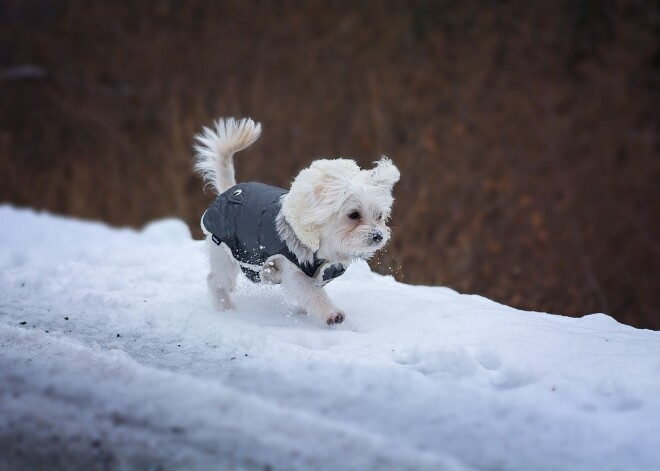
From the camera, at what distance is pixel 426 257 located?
387 inches

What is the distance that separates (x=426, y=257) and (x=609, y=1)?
17.5 feet

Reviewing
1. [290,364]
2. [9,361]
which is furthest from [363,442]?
[9,361]

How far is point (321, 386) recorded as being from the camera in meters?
3.38

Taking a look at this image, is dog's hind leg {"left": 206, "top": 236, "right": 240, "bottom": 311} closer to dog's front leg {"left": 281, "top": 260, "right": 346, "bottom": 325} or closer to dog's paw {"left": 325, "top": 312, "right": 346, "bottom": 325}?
dog's front leg {"left": 281, "top": 260, "right": 346, "bottom": 325}

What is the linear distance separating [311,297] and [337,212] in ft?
1.81

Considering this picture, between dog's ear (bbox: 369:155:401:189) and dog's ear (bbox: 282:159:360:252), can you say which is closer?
dog's ear (bbox: 282:159:360:252)

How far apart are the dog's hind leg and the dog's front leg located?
1.98ft

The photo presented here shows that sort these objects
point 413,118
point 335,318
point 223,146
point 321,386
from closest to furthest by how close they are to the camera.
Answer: point 321,386
point 335,318
point 223,146
point 413,118

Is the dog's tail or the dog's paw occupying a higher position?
the dog's tail

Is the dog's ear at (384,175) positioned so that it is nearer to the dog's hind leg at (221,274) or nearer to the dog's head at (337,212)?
the dog's head at (337,212)

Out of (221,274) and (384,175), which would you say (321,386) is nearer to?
(384,175)

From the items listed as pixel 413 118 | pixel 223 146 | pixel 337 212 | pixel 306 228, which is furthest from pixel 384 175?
pixel 413 118

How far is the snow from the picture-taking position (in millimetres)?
2832

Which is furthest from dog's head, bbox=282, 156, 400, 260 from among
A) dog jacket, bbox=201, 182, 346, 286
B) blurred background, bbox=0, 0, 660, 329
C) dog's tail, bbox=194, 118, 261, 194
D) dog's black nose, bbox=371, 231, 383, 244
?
blurred background, bbox=0, 0, 660, 329
